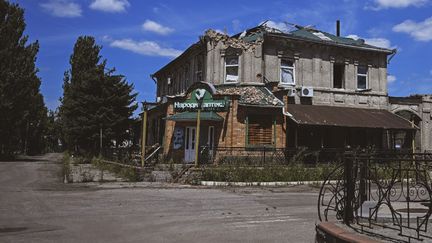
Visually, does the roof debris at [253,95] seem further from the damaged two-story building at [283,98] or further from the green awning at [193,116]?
the green awning at [193,116]

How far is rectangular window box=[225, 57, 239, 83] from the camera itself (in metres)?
26.3

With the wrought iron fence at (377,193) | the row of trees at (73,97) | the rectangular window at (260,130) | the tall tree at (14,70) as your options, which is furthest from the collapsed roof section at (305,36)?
the wrought iron fence at (377,193)

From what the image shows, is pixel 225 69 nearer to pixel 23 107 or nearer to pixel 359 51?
pixel 359 51

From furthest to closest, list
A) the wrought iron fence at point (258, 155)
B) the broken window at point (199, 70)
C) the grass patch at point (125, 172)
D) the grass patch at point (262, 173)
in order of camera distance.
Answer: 1. the broken window at point (199, 70)
2. the wrought iron fence at point (258, 155)
3. the grass patch at point (125, 172)
4. the grass patch at point (262, 173)

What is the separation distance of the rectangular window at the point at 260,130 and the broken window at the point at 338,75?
7025 millimetres

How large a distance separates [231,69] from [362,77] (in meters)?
9.32

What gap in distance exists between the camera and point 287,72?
27.1 metres

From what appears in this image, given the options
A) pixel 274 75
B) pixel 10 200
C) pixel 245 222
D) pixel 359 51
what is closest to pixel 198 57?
pixel 274 75

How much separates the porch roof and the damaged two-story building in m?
0.07

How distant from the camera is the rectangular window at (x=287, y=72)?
88.4ft

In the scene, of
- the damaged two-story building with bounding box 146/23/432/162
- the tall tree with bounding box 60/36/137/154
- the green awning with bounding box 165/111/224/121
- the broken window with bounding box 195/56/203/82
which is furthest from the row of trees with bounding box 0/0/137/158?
the green awning with bounding box 165/111/224/121

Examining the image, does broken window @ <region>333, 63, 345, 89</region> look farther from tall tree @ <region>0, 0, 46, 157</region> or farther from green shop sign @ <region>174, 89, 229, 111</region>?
tall tree @ <region>0, 0, 46, 157</region>

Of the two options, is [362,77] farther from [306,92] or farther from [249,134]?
[249,134]

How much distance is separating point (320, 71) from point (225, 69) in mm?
6301
